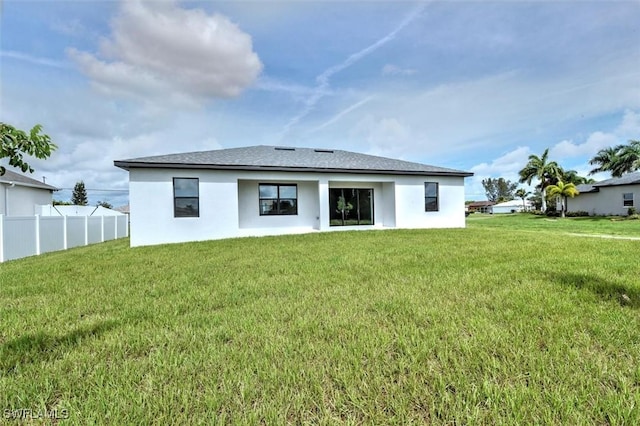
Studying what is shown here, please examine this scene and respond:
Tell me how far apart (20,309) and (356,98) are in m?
17.1

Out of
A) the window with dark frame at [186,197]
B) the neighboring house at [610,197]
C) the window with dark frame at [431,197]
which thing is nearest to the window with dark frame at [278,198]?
the window with dark frame at [186,197]

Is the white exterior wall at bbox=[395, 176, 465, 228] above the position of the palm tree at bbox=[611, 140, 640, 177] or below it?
below

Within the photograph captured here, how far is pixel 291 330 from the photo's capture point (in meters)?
3.28

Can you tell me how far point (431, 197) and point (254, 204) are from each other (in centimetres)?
980

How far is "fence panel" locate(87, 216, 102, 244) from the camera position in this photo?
16.0 meters

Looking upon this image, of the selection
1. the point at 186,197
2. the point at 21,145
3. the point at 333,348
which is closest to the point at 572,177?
the point at 186,197

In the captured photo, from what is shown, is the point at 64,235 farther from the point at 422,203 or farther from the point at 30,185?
the point at 422,203

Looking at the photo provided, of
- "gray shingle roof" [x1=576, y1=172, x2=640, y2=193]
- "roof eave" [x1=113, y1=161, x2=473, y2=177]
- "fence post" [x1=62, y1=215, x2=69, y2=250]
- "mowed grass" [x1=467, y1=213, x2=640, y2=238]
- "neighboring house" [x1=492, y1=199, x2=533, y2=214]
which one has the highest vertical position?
"gray shingle roof" [x1=576, y1=172, x2=640, y2=193]

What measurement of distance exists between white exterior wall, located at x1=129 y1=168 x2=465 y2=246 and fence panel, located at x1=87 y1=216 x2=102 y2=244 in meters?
5.96

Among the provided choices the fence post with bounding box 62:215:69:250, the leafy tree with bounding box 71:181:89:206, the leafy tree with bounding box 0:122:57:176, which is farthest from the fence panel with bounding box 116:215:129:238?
the leafy tree with bounding box 71:181:89:206

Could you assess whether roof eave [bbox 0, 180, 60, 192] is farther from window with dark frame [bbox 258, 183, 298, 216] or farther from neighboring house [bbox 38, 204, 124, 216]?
window with dark frame [bbox 258, 183, 298, 216]

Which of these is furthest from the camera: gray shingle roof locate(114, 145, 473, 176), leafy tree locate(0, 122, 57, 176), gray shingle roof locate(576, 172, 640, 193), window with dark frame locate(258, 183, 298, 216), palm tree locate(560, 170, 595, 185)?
palm tree locate(560, 170, 595, 185)

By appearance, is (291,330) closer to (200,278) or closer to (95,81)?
(200,278)

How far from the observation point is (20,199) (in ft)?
71.7
